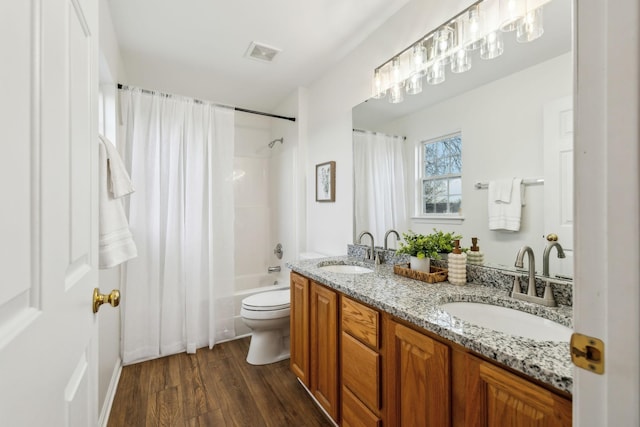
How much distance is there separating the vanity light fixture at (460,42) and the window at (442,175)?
0.36m

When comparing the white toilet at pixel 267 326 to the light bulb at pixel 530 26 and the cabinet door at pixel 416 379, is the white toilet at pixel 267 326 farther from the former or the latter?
the light bulb at pixel 530 26

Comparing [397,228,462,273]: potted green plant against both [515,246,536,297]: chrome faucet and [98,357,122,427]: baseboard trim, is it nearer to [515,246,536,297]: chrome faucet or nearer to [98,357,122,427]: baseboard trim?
[515,246,536,297]: chrome faucet

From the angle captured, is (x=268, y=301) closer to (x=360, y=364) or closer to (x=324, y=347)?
(x=324, y=347)

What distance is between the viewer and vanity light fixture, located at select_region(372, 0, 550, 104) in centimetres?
125

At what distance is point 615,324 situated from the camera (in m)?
0.42

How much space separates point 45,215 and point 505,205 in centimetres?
158

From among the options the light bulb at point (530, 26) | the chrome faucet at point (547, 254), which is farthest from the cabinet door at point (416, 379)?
the light bulb at point (530, 26)

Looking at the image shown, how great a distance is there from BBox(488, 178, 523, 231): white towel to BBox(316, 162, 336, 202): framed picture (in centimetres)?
130

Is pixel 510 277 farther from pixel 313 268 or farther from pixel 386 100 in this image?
pixel 386 100

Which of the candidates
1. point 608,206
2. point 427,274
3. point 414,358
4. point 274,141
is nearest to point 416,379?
point 414,358

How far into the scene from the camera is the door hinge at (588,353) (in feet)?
1.42

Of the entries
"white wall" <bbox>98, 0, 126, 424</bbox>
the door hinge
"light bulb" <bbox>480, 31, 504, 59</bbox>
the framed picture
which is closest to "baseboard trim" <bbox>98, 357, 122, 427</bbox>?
"white wall" <bbox>98, 0, 126, 424</bbox>

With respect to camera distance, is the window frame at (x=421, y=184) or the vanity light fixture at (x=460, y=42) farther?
the window frame at (x=421, y=184)

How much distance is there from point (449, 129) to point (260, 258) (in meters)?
2.75
